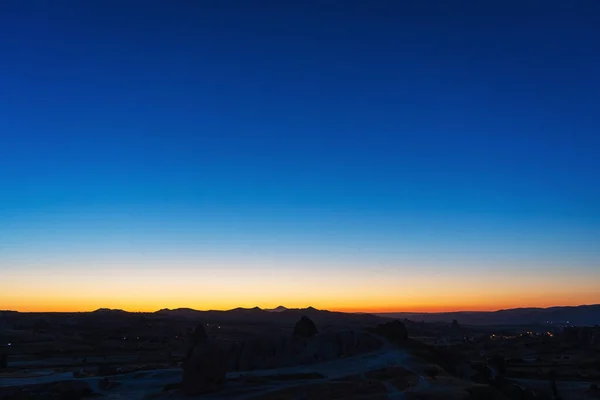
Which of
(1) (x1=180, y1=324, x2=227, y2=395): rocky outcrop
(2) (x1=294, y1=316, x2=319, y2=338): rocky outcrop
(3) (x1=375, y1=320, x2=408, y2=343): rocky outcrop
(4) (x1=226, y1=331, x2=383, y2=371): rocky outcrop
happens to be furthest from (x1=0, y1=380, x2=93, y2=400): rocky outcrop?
(3) (x1=375, y1=320, x2=408, y2=343): rocky outcrop

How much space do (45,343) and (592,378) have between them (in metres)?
109

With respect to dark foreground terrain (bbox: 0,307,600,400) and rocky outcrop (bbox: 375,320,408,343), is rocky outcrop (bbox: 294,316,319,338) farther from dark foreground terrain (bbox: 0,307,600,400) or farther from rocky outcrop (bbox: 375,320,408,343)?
rocky outcrop (bbox: 375,320,408,343)

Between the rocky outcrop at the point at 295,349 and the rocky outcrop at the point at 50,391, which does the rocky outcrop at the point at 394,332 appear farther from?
the rocky outcrop at the point at 50,391

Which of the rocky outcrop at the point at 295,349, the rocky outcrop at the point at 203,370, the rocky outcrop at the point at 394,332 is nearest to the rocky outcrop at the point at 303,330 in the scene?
the rocky outcrop at the point at 295,349

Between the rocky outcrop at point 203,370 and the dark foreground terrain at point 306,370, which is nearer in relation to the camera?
the dark foreground terrain at point 306,370

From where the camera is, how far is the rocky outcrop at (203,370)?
55.8 metres

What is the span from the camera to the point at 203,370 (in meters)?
56.3

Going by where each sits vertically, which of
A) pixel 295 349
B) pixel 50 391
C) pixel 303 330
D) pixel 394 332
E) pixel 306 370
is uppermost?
pixel 303 330

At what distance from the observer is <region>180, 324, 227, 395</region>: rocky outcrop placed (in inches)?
2199

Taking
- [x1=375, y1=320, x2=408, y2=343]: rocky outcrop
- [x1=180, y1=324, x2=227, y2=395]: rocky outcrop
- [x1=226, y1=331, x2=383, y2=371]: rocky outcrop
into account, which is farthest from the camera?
[x1=375, y1=320, x2=408, y2=343]: rocky outcrop

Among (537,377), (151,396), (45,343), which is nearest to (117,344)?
(45,343)

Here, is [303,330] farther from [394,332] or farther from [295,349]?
[394,332]

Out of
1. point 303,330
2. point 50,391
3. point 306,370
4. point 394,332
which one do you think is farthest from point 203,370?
point 394,332

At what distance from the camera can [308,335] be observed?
81.6m
